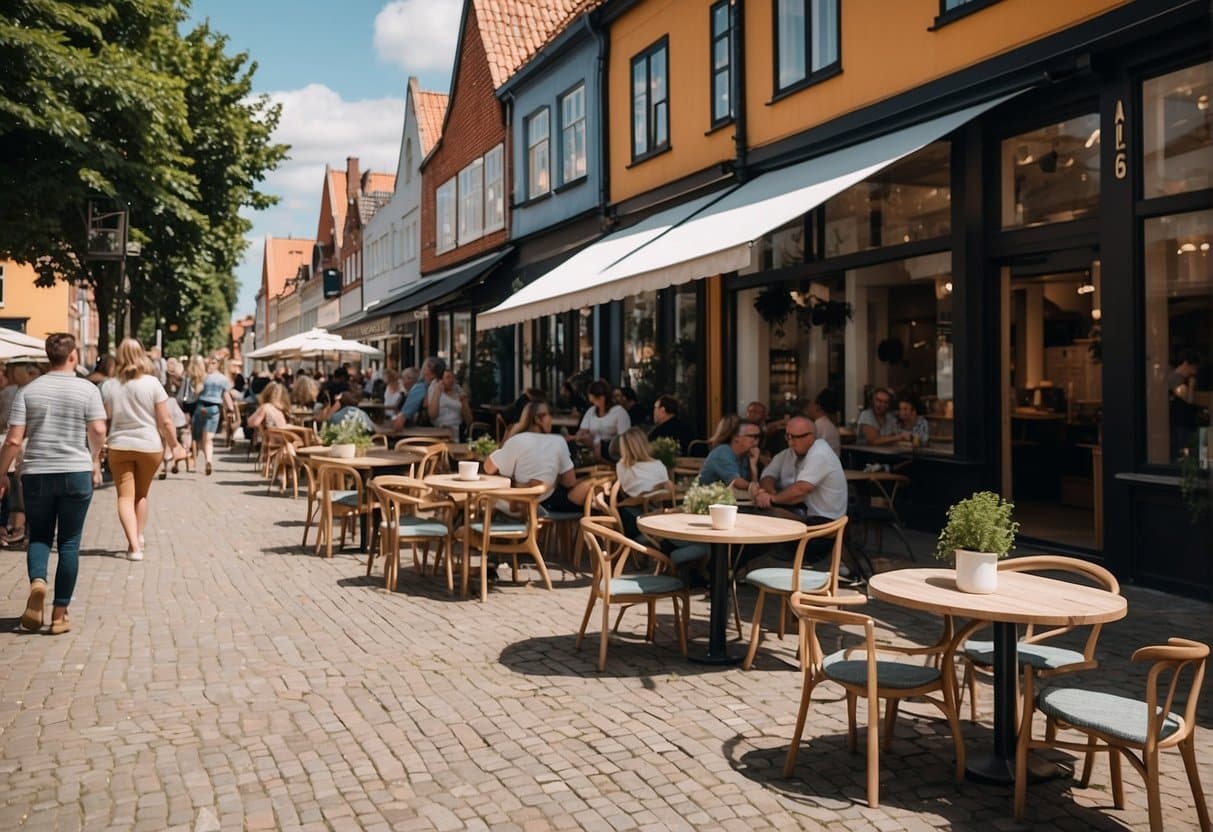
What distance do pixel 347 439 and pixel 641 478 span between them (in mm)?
3663

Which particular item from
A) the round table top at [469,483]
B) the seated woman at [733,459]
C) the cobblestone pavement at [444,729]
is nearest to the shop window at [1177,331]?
the cobblestone pavement at [444,729]

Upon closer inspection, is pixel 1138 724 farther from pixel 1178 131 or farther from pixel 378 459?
pixel 378 459

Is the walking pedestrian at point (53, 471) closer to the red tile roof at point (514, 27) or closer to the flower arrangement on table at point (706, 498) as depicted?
the flower arrangement on table at point (706, 498)

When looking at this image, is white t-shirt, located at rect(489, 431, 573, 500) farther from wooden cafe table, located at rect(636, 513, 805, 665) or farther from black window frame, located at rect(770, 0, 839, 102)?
black window frame, located at rect(770, 0, 839, 102)

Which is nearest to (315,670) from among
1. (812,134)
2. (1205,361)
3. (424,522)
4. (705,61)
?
(424,522)

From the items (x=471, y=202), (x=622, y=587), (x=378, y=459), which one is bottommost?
(x=622, y=587)

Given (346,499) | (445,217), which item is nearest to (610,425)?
(346,499)

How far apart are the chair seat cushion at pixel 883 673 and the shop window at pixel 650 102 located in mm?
11976

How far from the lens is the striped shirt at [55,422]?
6.90 metres

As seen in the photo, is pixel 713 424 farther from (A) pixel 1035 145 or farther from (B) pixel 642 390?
(A) pixel 1035 145

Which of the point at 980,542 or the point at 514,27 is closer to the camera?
the point at 980,542

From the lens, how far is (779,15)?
41.4 feet

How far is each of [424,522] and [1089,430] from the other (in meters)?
8.37

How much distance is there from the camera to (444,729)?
5070 mm
